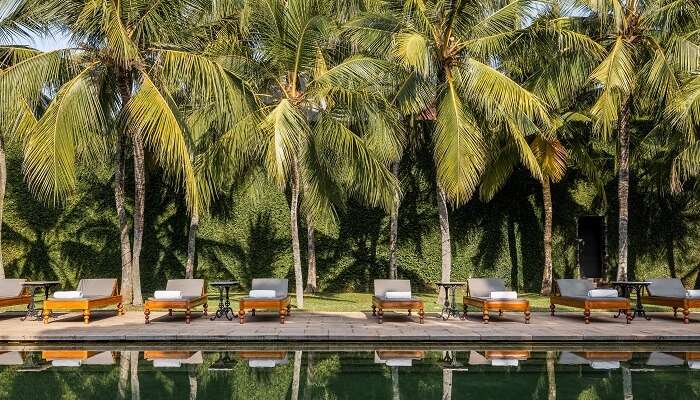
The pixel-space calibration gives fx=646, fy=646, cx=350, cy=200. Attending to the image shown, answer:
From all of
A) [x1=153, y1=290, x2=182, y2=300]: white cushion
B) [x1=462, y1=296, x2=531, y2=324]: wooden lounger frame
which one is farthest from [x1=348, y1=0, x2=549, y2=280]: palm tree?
[x1=153, y1=290, x2=182, y2=300]: white cushion

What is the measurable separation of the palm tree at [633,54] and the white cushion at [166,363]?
920cm

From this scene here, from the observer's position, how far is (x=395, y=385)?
652 centimetres

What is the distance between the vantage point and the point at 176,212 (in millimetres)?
16562

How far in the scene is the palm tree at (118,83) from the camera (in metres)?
10.5

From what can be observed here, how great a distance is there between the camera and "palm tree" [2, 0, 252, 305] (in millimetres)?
10492

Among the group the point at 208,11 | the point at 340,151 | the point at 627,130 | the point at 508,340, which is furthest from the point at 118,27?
the point at 627,130

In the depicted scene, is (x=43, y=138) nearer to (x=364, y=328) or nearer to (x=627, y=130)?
(x=364, y=328)

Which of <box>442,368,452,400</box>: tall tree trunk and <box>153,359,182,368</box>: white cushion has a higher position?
<box>153,359,182,368</box>: white cushion

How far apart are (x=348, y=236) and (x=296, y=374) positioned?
975cm

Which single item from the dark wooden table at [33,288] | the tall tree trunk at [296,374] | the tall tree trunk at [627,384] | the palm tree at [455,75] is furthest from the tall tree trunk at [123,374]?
the palm tree at [455,75]

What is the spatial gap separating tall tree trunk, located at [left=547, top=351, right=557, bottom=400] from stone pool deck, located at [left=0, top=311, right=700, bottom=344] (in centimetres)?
112

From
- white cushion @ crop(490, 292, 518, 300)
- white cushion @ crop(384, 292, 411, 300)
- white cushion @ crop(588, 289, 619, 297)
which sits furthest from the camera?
white cushion @ crop(588, 289, 619, 297)

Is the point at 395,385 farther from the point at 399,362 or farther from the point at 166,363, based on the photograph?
the point at 166,363

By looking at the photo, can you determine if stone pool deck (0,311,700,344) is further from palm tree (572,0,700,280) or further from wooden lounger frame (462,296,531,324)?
palm tree (572,0,700,280)
